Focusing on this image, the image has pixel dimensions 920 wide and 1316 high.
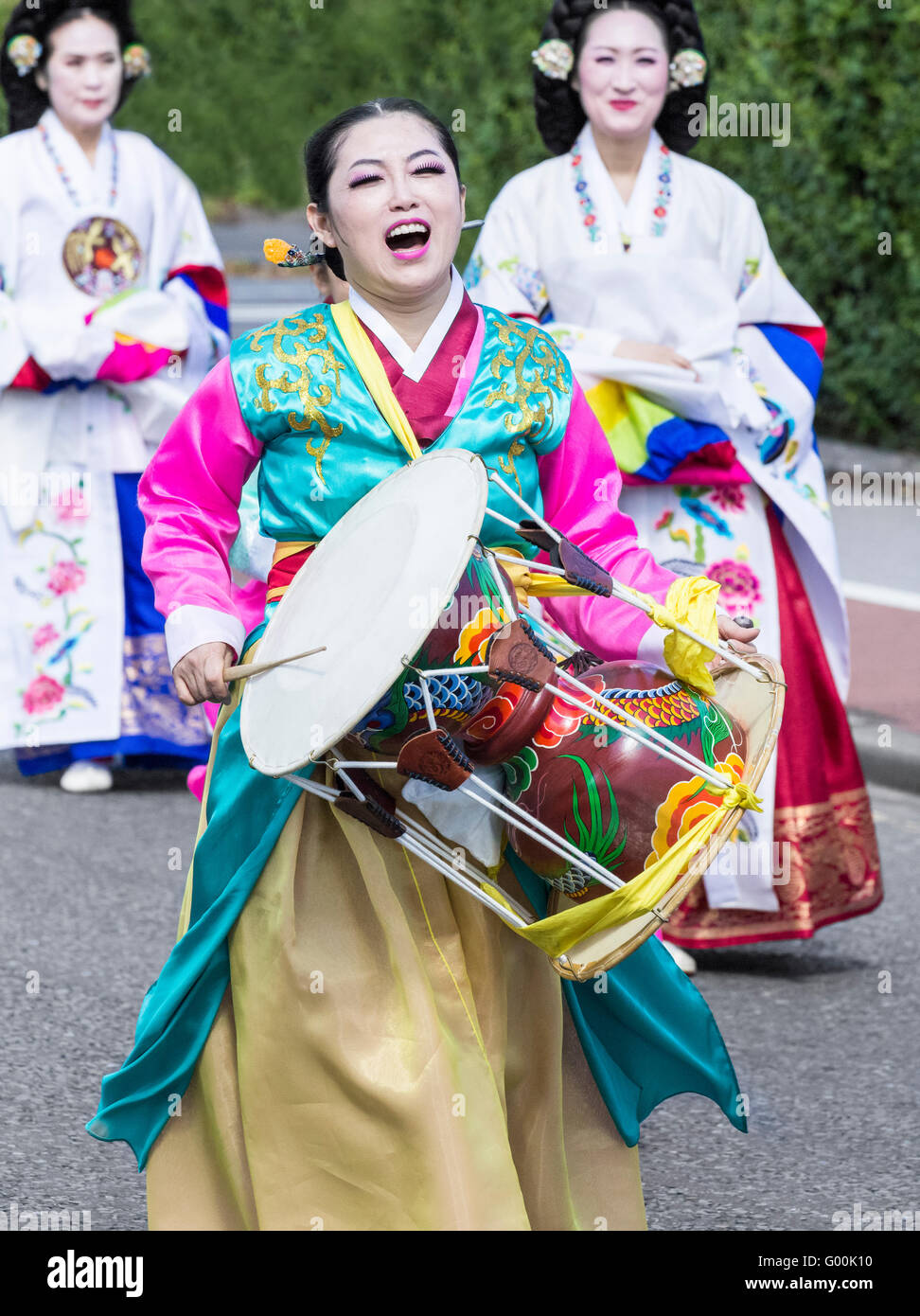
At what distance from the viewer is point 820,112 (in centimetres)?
1020

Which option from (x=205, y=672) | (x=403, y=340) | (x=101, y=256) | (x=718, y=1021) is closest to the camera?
(x=205, y=672)

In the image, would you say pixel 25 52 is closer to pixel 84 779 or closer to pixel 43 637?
pixel 43 637

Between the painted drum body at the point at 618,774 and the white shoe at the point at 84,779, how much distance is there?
11.4 feet

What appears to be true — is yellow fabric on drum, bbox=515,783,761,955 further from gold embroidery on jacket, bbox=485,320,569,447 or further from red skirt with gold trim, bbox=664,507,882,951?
red skirt with gold trim, bbox=664,507,882,951

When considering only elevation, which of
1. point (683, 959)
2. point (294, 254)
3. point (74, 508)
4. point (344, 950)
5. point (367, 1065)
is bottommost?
point (683, 959)

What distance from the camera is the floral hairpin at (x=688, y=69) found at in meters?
4.35

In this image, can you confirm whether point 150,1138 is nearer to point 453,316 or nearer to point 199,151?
point 453,316

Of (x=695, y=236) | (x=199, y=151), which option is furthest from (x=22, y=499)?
(x=199, y=151)

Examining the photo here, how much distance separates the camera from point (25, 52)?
5.82 metres

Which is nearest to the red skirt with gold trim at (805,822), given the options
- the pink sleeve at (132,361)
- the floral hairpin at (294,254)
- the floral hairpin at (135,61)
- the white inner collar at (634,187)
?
the white inner collar at (634,187)

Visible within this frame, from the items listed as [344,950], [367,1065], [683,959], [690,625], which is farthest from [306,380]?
[683,959]

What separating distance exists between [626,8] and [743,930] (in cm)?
195

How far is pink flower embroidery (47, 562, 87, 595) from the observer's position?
6.06m

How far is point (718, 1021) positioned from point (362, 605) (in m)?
1.96
